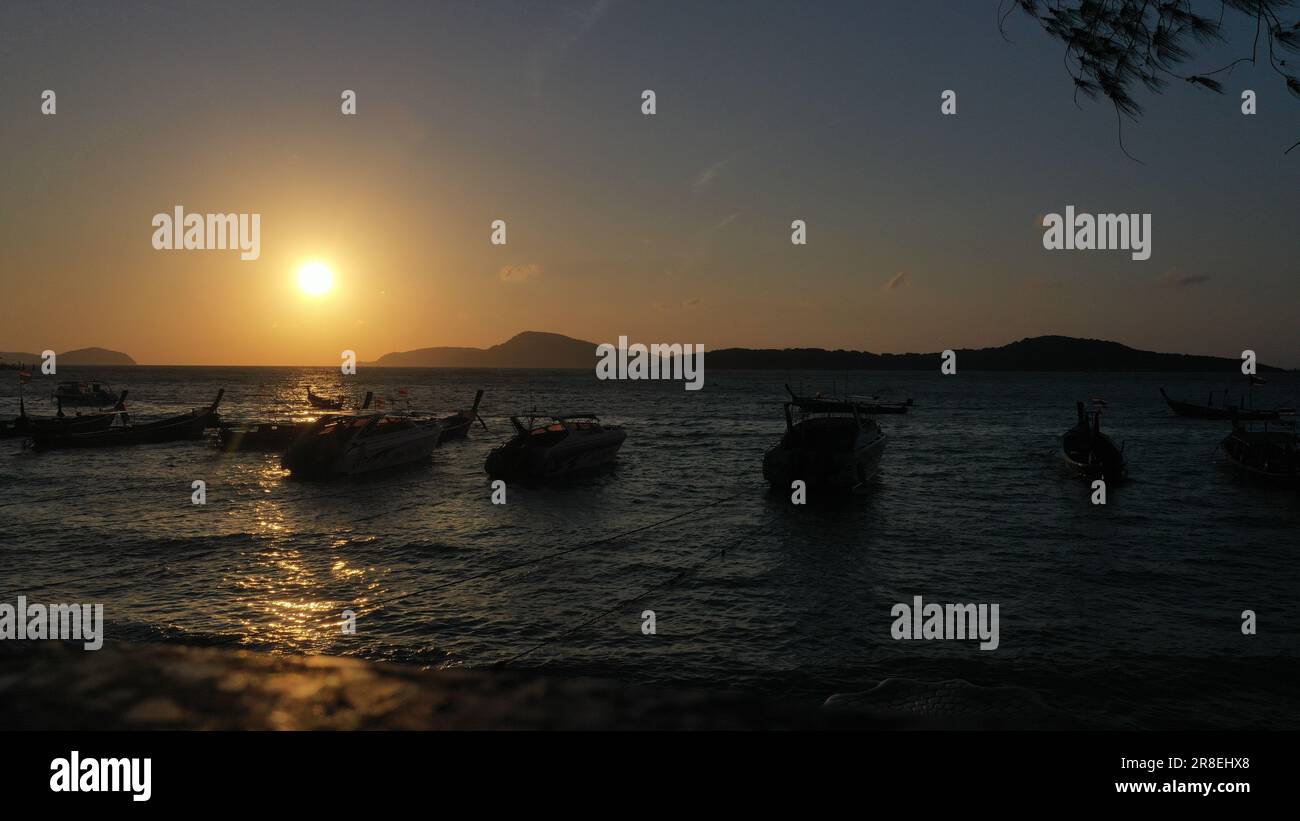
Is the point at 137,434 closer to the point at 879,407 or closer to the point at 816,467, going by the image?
the point at 816,467

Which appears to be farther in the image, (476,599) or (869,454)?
(869,454)

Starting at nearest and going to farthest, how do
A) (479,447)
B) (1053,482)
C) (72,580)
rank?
1. (72,580)
2. (1053,482)
3. (479,447)

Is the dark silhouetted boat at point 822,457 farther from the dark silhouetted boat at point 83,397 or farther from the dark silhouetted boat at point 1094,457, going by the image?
the dark silhouetted boat at point 83,397

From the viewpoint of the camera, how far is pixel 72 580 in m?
19.6

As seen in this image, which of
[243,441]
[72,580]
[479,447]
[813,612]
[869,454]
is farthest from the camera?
[479,447]

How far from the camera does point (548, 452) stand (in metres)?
39.2

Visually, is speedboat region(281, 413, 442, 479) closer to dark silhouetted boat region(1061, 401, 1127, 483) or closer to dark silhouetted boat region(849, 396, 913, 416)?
dark silhouetted boat region(849, 396, 913, 416)

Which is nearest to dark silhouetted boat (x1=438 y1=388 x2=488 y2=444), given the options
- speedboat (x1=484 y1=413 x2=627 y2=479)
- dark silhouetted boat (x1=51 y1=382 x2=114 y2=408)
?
speedboat (x1=484 y1=413 x2=627 y2=479)

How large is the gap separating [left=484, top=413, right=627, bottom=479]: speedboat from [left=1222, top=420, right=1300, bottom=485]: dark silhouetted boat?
34.0 metres

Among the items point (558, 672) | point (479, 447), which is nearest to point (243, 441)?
point (479, 447)

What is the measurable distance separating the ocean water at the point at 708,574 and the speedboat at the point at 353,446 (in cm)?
142

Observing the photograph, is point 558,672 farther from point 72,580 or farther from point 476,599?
point 72,580

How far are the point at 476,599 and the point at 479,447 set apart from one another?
40471mm
